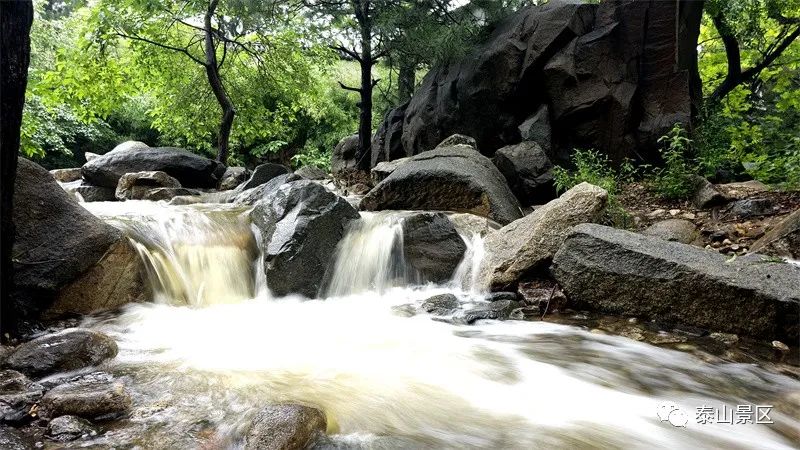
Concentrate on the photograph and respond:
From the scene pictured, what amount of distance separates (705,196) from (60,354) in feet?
28.4

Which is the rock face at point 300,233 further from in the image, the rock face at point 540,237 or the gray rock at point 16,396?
the gray rock at point 16,396

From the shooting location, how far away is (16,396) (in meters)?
2.77

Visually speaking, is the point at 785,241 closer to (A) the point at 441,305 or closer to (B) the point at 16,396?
(A) the point at 441,305

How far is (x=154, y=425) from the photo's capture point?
2719mm

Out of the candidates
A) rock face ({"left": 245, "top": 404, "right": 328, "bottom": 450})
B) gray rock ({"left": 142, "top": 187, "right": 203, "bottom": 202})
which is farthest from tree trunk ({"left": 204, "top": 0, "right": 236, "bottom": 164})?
rock face ({"left": 245, "top": 404, "right": 328, "bottom": 450})

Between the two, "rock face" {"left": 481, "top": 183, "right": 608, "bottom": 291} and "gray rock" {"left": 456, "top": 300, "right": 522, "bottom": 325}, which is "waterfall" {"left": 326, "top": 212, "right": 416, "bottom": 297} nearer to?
"rock face" {"left": 481, "top": 183, "right": 608, "bottom": 291}

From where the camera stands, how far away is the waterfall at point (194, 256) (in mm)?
5805

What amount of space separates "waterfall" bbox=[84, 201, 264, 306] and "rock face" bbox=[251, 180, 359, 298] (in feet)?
1.30

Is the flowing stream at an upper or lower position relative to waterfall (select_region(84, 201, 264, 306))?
lower

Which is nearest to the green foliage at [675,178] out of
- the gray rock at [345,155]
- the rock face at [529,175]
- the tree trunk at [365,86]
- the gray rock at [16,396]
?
the rock face at [529,175]

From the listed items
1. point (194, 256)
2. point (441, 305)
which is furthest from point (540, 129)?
point (194, 256)

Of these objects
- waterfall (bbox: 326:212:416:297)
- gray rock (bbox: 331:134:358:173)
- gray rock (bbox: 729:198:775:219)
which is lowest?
waterfall (bbox: 326:212:416:297)

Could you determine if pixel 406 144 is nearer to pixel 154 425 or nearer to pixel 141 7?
pixel 141 7

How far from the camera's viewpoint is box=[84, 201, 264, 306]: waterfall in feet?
19.0
